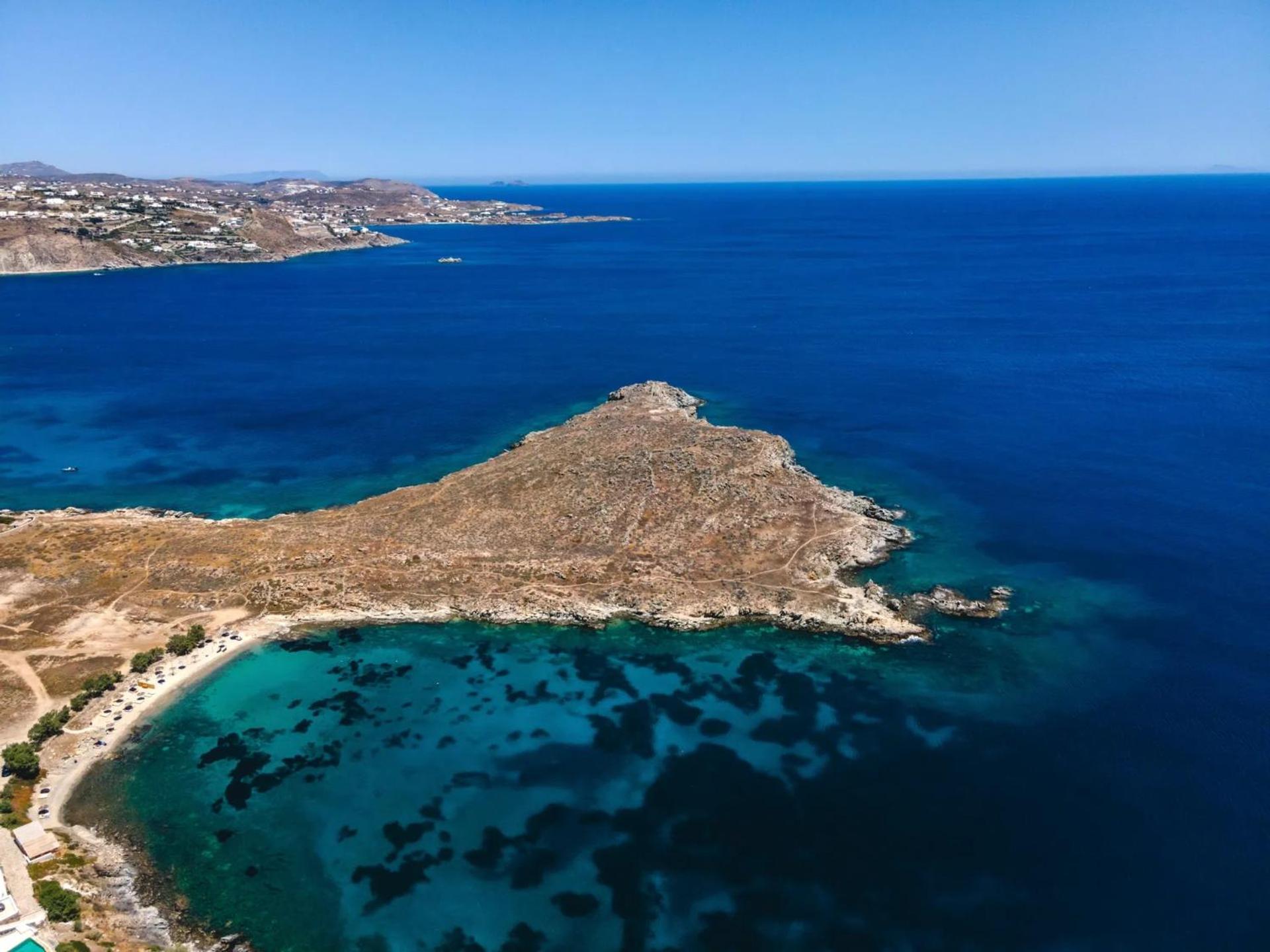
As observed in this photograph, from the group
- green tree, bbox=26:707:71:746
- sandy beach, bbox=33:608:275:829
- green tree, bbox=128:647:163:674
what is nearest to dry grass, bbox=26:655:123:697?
green tree, bbox=128:647:163:674

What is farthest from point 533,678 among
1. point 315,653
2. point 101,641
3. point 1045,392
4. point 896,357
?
point 896,357

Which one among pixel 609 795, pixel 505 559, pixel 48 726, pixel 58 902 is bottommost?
pixel 609 795

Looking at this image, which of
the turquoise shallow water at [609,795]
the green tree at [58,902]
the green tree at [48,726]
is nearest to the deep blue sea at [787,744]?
the turquoise shallow water at [609,795]

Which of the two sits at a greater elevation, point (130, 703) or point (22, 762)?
point (22, 762)

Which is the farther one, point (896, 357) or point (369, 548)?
point (896, 357)

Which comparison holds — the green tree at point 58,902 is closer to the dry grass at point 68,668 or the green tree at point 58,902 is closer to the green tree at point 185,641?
the dry grass at point 68,668

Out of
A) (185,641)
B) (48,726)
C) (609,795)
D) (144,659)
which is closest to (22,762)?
(48,726)

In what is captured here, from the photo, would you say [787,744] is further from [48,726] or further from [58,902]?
[48,726]

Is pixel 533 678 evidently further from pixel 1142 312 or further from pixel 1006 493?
pixel 1142 312
